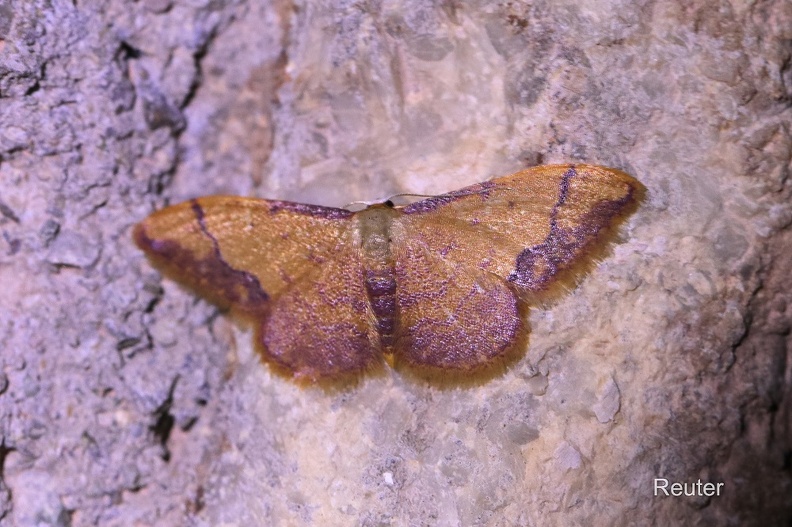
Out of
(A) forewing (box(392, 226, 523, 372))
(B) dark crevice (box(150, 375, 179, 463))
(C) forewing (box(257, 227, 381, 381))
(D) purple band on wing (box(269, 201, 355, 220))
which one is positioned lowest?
(B) dark crevice (box(150, 375, 179, 463))

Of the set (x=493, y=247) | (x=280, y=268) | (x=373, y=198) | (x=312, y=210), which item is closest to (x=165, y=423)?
(x=280, y=268)

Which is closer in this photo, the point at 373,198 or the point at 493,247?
the point at 493,247

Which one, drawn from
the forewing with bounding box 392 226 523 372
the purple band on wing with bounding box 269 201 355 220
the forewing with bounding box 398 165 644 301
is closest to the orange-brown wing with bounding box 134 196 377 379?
the purple band on wing with bounding box 269 201 355 220

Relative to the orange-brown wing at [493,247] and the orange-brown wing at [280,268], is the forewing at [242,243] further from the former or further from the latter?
the orange-brown wing at [493,247]

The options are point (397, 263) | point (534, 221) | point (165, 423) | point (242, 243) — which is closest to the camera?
point (534, 221)

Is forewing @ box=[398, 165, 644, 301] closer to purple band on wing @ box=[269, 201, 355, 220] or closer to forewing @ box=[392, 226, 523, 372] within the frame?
forewing @ box=[392, 226, 523, 372]

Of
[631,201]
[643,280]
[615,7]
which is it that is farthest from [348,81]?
[643,280]

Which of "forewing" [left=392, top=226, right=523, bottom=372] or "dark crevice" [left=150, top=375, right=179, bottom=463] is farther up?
"forewing" [left=392, top=226, right=523, bottom=372]

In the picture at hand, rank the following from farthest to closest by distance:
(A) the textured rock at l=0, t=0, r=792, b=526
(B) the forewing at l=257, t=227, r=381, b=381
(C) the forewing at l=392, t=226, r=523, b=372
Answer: (B) the forewing at l=257, t=227, r=381, b=381 < (C) the forewing at l=392, t=226, r=523, b=372 < (A) the textured rock at l=0, t=0, r=792, b=526

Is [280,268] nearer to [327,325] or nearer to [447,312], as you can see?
[327,325]
